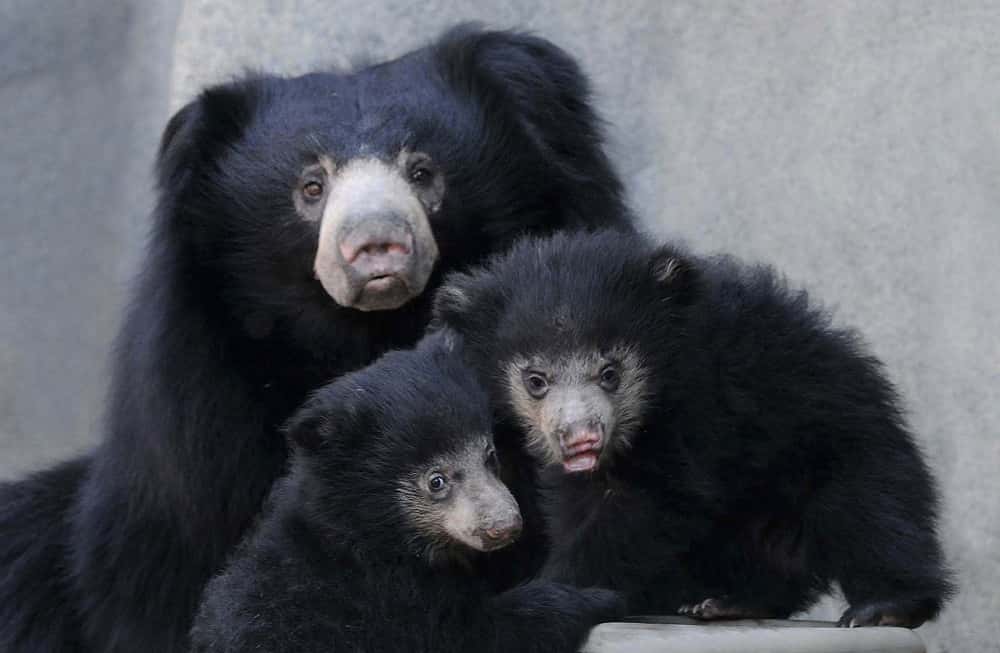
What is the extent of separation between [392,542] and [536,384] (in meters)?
0.51

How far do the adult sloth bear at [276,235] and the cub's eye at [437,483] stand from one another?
0.76 meters

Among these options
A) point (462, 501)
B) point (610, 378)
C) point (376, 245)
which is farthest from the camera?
point (376, 245)

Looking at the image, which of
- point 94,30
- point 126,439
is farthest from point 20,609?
point 94,30

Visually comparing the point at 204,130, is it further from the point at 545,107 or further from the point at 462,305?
the point at 462,305

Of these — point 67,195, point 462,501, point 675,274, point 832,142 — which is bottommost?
point 67,195

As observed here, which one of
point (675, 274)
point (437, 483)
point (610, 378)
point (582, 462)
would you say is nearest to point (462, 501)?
point (437, 483)

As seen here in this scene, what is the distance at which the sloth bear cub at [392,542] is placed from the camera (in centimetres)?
356

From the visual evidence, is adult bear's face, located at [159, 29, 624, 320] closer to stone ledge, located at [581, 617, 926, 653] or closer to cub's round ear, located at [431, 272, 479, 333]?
cub's round ear, located at [431, 272, 479, 333]

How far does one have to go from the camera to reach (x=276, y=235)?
4.66m

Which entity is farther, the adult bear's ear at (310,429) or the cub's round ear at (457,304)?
the cub's round ear at (457,304)

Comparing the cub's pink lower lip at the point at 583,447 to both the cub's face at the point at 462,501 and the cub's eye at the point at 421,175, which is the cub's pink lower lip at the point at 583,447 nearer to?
the cub's face at the point at 462,501

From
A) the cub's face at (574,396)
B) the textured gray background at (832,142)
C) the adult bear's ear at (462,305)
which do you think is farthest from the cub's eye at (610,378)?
the textured gray background at (832,142)

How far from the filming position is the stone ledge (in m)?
3.34

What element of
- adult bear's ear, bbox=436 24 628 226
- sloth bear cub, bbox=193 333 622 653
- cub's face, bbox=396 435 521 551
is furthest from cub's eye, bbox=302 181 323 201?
cub's face, bbox=396 435 521 551
